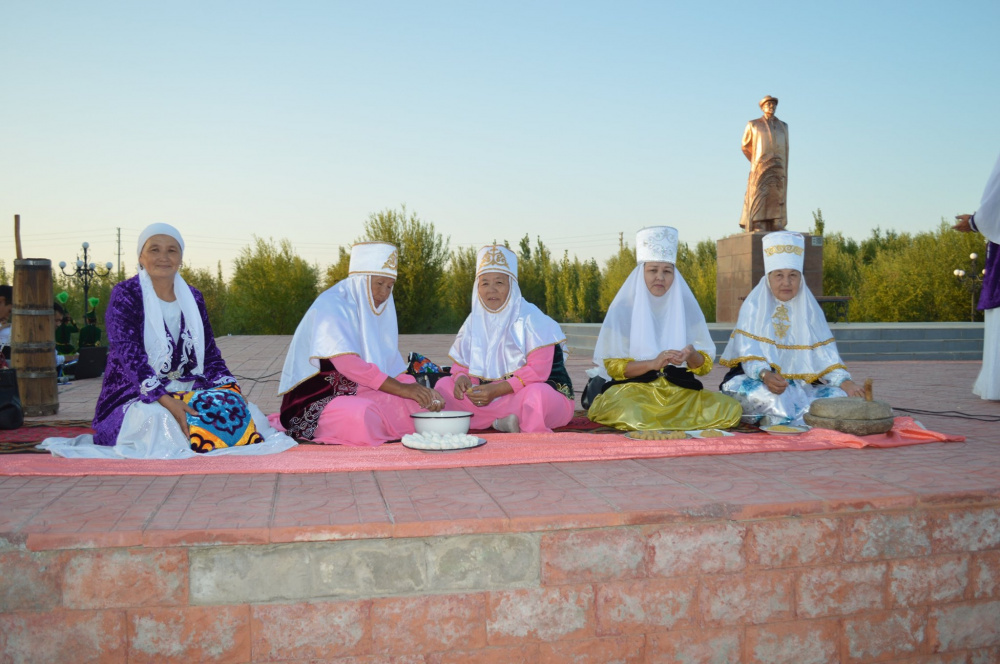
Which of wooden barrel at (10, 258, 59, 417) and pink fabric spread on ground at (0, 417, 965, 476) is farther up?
wooden barrel at (10, 258, 59, 417)

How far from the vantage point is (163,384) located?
12.4 feet

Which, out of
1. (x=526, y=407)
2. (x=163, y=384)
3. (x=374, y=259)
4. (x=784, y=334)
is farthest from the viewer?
(x=784, y=334)

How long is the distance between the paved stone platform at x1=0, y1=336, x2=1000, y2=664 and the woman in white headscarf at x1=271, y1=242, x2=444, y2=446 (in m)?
0.86

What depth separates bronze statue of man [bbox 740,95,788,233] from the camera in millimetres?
13195

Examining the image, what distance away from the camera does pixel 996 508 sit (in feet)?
9.31

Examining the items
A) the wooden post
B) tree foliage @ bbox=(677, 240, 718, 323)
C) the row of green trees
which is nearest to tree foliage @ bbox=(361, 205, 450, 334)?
the row of green trees

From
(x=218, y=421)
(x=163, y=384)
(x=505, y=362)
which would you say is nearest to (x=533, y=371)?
(x=505, y=362)

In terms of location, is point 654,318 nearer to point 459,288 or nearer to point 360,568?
point 360,568

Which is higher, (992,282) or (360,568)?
(992,282)

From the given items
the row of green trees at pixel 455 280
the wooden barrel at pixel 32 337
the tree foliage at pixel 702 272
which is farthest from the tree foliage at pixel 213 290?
the wooden barrel at pixel 32 337

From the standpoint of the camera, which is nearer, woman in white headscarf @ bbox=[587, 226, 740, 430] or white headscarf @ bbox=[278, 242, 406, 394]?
white headscarf @ bbox=[278, 242, 406, 394]

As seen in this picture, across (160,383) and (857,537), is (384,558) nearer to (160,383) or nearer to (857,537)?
(857,537)

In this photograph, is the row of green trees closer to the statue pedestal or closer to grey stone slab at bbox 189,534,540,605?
the statue pedestal

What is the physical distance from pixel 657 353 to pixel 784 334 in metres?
0.82
